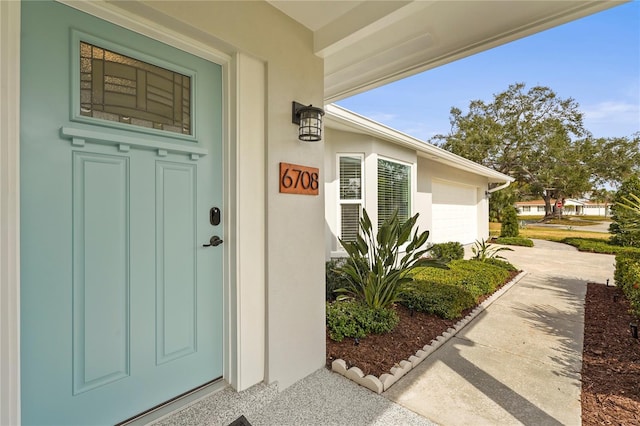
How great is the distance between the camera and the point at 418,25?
230cm

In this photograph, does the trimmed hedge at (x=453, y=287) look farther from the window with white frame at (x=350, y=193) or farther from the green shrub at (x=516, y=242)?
the green shrub at (x=516, y=242)

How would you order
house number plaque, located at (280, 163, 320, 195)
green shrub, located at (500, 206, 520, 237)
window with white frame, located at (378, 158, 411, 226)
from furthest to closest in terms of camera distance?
green shrub, located at (500, 206, 520, 237), window with white frame, located at (378, 158, 411, 226), house number plaque, located at (280, 163, 320, 195)

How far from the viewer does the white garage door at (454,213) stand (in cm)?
928

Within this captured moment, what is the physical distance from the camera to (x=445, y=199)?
9812 millimetres

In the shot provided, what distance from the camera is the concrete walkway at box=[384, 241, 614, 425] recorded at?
2.13 metres

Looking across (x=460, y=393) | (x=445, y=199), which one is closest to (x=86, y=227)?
(x=460, y=393)

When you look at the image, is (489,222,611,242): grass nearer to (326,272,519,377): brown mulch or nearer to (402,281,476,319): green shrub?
(402,281,476,319): green shrub

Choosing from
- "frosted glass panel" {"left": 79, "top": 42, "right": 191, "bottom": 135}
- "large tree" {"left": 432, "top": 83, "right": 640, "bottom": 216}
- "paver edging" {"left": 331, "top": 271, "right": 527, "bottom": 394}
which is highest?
"large tree" {"left": 432, "top": 83, "right": 640, "bottom": 216}

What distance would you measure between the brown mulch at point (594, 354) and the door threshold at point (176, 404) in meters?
1.06

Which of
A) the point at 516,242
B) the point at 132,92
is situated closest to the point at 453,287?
the point at 132,92

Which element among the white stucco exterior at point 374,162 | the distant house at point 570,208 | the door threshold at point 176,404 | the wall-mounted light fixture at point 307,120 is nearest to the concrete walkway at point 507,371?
the door threshold at point 176,404

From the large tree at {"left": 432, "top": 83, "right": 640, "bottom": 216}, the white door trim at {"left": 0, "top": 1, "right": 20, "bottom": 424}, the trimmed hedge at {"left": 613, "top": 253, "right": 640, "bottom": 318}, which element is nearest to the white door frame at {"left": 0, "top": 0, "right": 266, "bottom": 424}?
the white door trim at {"left": 0, "top": 1, "right": 20, "bottom": 424}

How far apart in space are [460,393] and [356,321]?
1165mm

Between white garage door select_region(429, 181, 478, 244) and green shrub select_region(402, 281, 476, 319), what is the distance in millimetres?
4512
